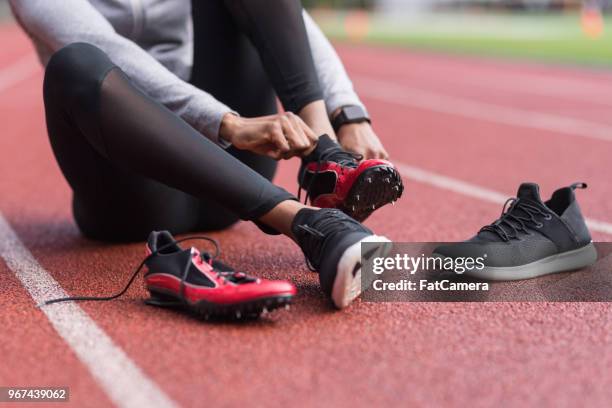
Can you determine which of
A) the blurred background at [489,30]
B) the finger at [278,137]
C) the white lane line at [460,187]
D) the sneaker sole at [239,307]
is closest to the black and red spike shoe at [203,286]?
the sneaker sole at [239,307]

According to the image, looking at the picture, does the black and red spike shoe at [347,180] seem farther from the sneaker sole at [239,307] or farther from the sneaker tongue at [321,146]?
the sneaker sole at [239,307]

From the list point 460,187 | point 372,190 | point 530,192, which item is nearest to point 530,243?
point 530,192

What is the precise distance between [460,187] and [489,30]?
21.0 metres

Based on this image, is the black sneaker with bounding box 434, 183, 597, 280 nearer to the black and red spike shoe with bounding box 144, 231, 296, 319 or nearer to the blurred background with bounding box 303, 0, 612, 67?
the black and red spike shoe with bounding box 144, 231, 296, 319

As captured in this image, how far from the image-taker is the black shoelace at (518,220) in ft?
7.81

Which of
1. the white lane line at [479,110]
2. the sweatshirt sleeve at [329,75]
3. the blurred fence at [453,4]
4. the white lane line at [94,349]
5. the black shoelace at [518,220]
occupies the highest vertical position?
the sweatshirt sleeve at [329,75]

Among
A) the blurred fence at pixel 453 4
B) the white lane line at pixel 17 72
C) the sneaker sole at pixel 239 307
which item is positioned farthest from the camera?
the blurred fence at pixel 453 4

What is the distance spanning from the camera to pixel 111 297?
2.18 m

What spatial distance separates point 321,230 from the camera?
80.7 inches

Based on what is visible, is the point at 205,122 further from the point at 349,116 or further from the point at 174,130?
the point at 349,116

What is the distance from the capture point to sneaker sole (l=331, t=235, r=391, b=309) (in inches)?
76.4

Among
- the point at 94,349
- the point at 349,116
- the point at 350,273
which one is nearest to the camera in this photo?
the point at 94,349

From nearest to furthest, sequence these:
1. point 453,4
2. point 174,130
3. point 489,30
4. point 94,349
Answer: point 94,349 → point 174,130 → point 489,30 → point 453,4

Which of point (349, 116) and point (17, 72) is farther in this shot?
point (17, 72)
